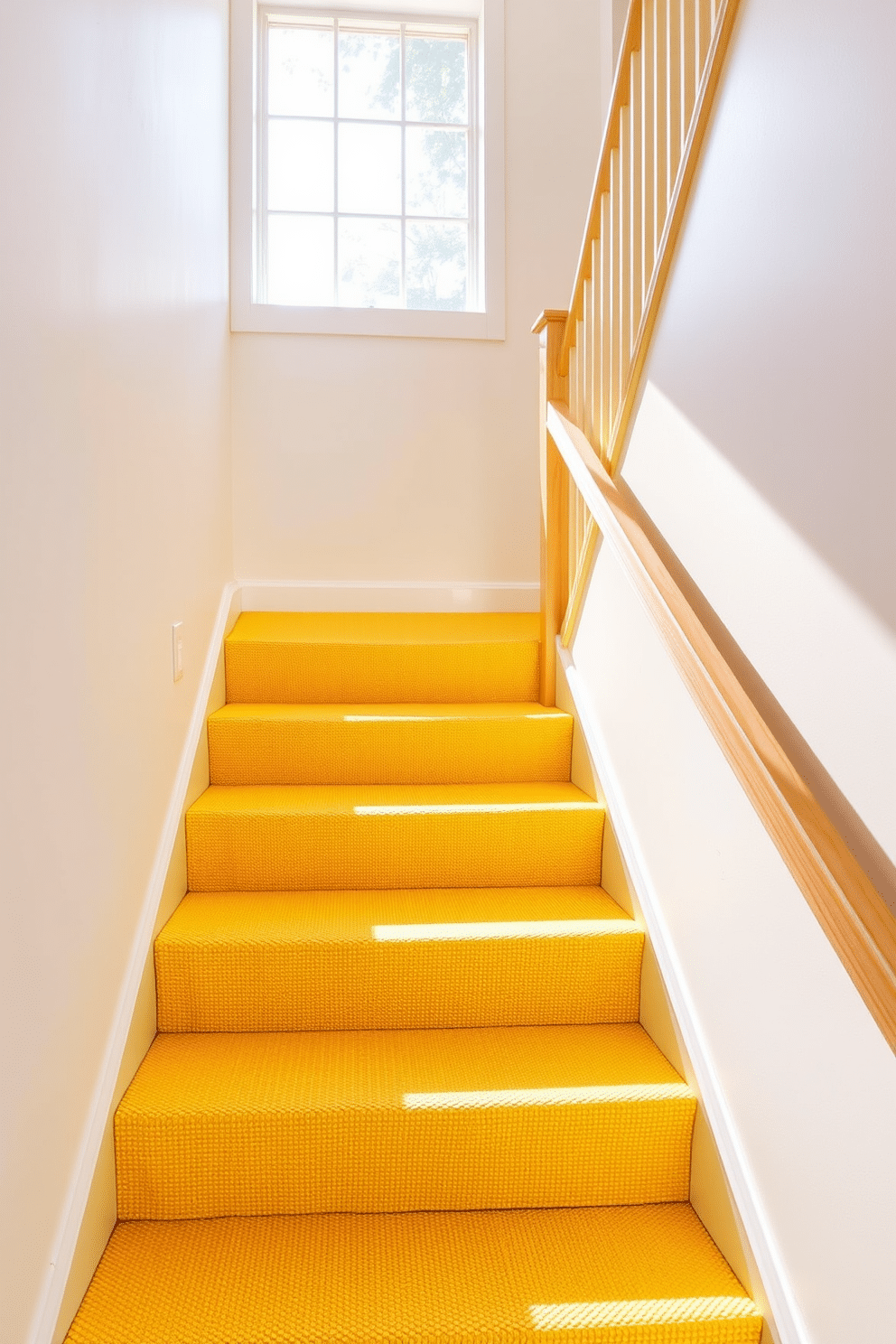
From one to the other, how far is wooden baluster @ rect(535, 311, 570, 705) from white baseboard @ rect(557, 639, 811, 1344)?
0.39 metres

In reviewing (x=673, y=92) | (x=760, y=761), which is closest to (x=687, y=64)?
(x=673, y=92)

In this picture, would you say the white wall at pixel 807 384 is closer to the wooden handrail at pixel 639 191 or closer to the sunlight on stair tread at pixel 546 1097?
the wooden handrail at pixel 639 191

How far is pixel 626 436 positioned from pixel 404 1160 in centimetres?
158

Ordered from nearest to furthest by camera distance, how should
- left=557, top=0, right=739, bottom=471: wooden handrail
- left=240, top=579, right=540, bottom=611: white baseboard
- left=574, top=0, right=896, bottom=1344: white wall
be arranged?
left=574, top=0, right=896, bottom=1344: white wall < left=557, top=0, right=739, bottom=471: wooden handrail < left=240, top=579, right=540, bottom=611: white baseboard

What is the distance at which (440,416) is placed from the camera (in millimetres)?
3740

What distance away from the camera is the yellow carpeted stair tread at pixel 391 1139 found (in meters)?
1.68

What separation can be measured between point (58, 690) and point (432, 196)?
312 centimetres

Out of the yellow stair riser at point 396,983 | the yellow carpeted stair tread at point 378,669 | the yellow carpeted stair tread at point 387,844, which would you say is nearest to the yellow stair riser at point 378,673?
the yellow carpeted stair tread at point 378,669

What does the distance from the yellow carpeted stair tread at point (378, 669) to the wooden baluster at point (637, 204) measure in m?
1.12

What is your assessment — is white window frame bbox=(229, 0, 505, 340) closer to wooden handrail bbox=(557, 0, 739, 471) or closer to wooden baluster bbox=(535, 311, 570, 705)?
wooden baluster bbox=(535, 311, 570, 705)

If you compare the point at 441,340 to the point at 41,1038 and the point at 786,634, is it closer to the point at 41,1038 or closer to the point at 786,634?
the point at 786,634

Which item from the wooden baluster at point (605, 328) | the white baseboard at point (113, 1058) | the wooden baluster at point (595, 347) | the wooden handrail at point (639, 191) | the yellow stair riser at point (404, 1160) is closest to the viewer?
the white baseboard at point (113, 1058)

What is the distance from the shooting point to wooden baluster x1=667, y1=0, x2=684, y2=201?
A: 1.94 metres

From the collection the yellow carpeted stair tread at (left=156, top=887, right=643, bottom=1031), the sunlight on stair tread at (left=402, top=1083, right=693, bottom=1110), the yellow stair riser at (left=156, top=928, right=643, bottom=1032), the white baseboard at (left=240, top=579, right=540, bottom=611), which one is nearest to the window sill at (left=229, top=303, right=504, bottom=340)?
the white baseboard at (left=240, top=579, right=540, bottom=611)
